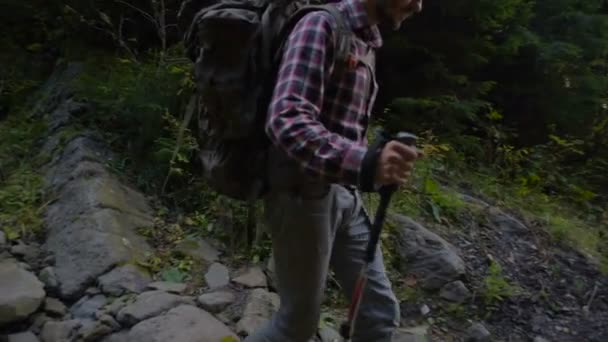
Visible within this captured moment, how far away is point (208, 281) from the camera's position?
3.87 metres

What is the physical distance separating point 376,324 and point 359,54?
1.12 metres

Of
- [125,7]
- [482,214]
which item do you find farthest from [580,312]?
[125,7]

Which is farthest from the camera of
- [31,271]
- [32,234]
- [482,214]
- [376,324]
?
[482,214]

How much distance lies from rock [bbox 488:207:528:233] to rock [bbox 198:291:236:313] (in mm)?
2564

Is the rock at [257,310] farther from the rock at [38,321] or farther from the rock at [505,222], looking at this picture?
the rock at [505,222]

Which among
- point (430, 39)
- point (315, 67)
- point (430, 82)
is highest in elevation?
point (315, 67)

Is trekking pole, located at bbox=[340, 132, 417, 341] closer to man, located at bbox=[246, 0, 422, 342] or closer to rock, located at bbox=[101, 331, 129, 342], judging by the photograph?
man, located at bbox=[246, 0, 422, 342]

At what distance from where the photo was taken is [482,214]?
5.32 metres

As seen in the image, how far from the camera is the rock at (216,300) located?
3615 millimetres

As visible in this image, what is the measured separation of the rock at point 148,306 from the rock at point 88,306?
0.19 m

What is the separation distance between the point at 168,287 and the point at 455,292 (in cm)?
196

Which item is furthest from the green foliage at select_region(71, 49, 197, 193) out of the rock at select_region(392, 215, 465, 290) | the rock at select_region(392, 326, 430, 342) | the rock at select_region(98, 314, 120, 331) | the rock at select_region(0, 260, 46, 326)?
the rock at select_region(392, 326, 430, 342)

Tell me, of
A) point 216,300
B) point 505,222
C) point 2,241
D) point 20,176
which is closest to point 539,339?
point 505,222

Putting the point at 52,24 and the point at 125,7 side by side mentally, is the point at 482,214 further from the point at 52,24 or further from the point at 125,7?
the point at 52,24
